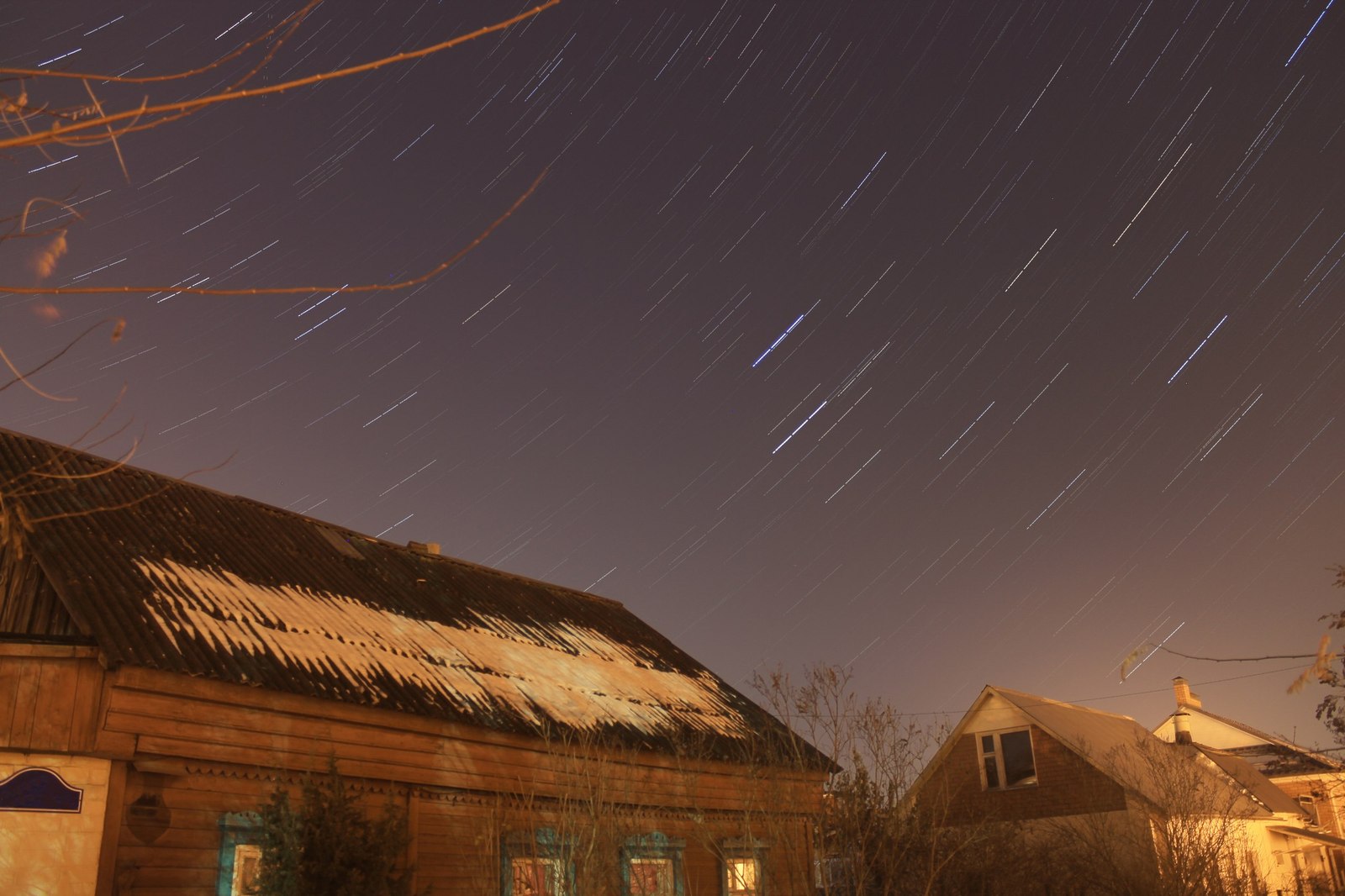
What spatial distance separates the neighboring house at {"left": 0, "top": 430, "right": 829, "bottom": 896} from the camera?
12.3 m

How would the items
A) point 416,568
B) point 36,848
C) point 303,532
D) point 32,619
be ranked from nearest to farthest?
point 36,848 < point 32,619 < point 303,532 < point 416,568

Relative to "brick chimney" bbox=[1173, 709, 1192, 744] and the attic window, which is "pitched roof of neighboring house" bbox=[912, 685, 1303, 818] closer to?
"brick chimney" bbox=[1173, 709, 1192, 744]

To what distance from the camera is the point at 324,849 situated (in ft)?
40.7

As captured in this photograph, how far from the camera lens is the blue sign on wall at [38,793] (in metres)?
11.9

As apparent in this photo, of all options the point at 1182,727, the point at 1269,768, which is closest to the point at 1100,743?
the point at 1182,727

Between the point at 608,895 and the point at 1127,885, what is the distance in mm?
14691

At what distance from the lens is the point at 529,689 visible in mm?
18750

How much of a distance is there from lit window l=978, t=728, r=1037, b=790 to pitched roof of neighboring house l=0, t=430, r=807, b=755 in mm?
12844

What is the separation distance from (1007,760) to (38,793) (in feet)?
94.5

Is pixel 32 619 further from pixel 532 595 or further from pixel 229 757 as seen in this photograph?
pixel 532 595

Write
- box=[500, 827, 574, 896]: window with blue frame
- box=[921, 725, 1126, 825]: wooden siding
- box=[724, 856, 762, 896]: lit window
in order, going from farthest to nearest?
1. box=[921, 725, 1126, 825]: wooden siding
2. box=[724, 856, 762, 896]: lit window
3. box=[500, 827, 574, 896]: window with blue frame

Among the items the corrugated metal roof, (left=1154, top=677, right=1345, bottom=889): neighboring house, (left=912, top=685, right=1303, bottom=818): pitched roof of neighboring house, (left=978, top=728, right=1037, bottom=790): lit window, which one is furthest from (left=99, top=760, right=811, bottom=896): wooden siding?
(left=1154, top=677, right=1345, bottom=889): neighboring house

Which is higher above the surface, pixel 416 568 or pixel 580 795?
pixel 416 568

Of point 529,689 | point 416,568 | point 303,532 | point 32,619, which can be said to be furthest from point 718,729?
point 32,619
